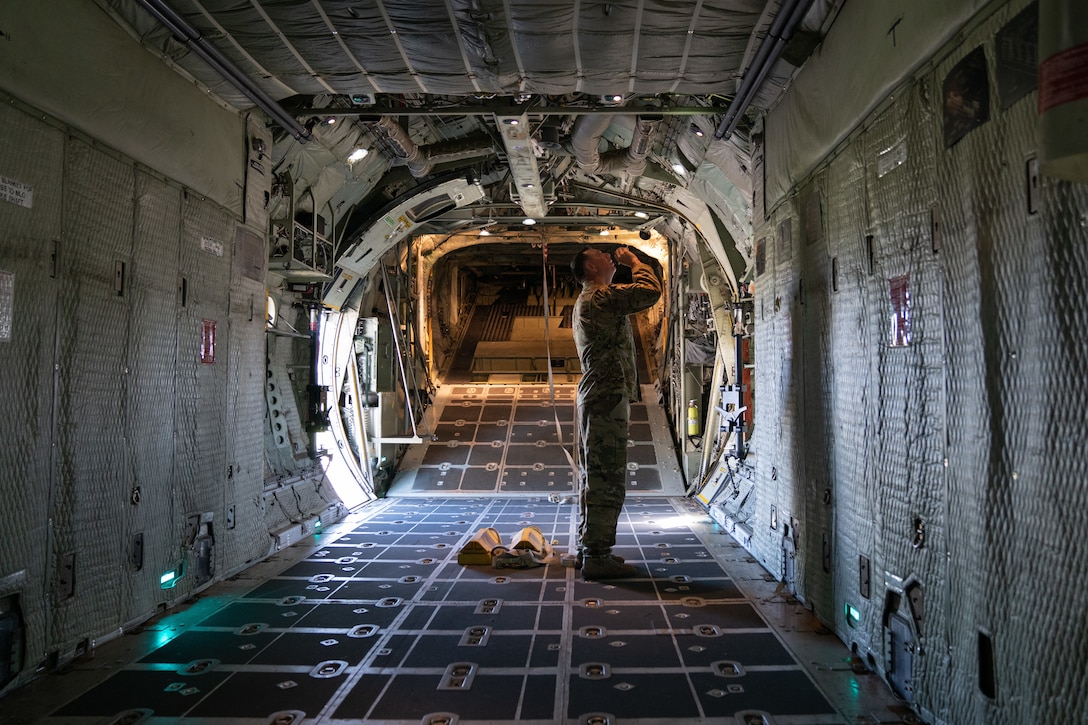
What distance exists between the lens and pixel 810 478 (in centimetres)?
407

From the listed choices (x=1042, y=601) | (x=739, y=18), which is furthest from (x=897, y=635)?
(x=739, y=18)

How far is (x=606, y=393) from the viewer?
5.19 m

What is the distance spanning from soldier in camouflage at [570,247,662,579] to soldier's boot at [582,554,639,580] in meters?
0.09

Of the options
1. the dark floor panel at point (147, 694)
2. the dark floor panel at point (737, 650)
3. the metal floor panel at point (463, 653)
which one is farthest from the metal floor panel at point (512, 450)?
the dark floor panel at point (147, 694)

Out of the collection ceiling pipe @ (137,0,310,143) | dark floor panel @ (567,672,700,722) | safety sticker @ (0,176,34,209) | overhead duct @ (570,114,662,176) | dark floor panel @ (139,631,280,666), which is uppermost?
overhead duct @ (570,114,662,176)

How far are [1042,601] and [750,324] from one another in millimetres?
5677

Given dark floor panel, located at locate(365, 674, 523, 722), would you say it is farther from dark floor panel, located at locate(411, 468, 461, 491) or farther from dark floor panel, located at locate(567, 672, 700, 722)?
dark floor panel, located at locate(411, 468, 461, 491)

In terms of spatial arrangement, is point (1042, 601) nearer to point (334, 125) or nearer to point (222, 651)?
point (222, 651)

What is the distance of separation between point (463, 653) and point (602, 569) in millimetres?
1639

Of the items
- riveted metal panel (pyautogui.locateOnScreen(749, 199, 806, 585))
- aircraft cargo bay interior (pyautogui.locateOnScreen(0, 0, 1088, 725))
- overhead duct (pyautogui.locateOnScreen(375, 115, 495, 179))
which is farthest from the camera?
overhead duct (pyautogui.locateOnScreen(375, 115, 495, 179))

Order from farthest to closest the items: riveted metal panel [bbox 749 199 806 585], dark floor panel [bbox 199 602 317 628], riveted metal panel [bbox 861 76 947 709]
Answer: riveted metal panel [bbox 749 199 806 585] → dark floor panel [bbox 199 602 317 628] → riveted metal panel [bbox 861 76 947 709]

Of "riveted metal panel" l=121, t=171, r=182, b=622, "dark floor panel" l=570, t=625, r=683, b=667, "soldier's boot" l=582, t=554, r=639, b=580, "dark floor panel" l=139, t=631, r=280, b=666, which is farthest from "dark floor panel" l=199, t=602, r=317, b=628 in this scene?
"soldier's boot" l=582, t=554, r=639, b=580

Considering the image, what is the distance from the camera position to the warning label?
5.28 ft

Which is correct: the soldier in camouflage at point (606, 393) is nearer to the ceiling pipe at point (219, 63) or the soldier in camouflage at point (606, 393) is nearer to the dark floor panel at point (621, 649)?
the dark floor panel at point (621, 649)
